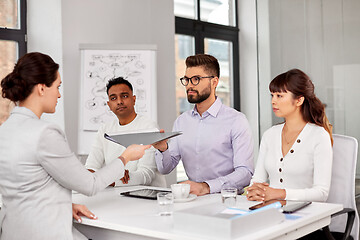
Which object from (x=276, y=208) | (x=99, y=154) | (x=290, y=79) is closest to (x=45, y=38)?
(x=99, y=154)

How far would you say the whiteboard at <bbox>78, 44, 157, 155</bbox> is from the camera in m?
4.54

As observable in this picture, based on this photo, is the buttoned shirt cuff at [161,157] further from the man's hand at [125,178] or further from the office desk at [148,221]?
the office desk at [148,221]

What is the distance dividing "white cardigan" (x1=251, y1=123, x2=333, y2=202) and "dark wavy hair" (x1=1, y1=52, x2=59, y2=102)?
1.34m

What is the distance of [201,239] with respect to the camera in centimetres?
167

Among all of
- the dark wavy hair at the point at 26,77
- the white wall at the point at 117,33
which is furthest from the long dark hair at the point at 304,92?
the white wall at the point at 117,33

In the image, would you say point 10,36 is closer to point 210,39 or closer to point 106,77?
point 106,77

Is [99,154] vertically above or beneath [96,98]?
beneath

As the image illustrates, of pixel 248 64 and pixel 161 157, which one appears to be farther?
pixel 248 64

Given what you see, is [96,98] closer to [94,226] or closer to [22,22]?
[22,22]

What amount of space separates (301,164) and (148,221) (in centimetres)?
108

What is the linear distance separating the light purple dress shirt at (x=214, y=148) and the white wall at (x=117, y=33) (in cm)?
174

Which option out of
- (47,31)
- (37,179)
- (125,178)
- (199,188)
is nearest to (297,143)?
(199,188)

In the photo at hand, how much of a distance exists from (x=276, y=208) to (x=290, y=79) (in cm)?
106

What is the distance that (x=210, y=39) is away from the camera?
650 cm
